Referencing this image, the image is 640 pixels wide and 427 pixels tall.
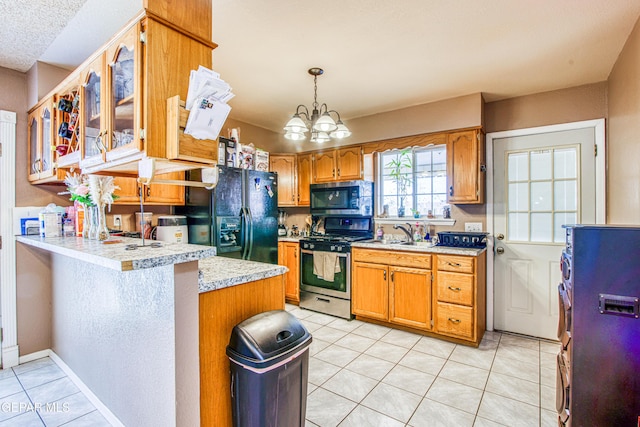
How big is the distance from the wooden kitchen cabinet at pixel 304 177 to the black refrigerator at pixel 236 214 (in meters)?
0.81

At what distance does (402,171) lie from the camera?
4.04 metres


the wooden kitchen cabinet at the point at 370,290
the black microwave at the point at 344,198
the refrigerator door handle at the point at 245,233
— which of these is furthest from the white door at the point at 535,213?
the refrigerator door handle at the point at 245,233

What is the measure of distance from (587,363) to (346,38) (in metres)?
2.36

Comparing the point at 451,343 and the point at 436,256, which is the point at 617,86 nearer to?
the point at 436,256

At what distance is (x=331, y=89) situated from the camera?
324cm

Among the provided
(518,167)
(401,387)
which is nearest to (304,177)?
(518,167)

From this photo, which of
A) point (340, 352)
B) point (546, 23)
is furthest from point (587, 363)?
point (546, 23)

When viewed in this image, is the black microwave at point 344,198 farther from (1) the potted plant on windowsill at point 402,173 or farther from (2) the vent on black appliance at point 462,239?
(2) the vent on black appliance at point 462,239

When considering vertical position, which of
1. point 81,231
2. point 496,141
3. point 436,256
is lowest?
point 436,256

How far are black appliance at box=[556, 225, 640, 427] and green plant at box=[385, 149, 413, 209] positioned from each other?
2.62m

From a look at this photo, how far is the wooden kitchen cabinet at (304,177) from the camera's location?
15.0ft

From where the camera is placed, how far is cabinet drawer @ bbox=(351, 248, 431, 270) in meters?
3.21

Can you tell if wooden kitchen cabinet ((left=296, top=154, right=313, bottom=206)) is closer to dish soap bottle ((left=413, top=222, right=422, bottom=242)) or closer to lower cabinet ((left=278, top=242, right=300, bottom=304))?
lower cabinet ((left=278, top=242, right=300, bottom=304))

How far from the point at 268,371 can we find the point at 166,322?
0.49 meters
